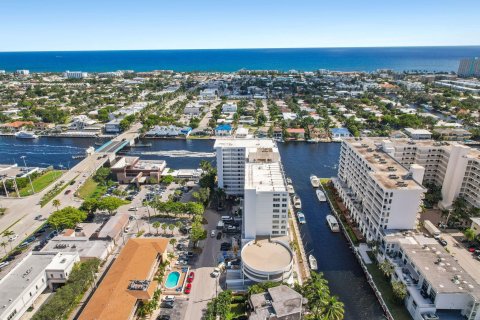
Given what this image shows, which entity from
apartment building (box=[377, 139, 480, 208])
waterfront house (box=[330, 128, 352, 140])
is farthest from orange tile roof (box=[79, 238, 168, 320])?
waterfront house (box=[330, 128, 352, 140])

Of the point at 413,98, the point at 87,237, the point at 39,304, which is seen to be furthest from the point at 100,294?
the point at 413,98

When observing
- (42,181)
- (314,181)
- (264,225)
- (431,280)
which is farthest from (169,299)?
(42,181)

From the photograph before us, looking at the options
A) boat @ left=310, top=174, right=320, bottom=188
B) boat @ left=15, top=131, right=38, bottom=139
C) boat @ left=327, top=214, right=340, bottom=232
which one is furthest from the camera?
boat @ left=15, top=131, right=38, bottom=139

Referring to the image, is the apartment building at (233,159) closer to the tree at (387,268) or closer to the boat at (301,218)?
the boat at (301,218)

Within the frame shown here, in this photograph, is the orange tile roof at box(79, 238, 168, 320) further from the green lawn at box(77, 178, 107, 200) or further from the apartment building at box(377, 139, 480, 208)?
the apartment building at box(377, 139, 480, 208)

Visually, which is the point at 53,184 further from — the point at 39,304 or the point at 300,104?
the point at 300,104

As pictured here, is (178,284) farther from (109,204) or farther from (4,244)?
(4,244)

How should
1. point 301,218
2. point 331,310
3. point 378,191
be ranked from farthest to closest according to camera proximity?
point 301,218, point 378,191, point 331,310
